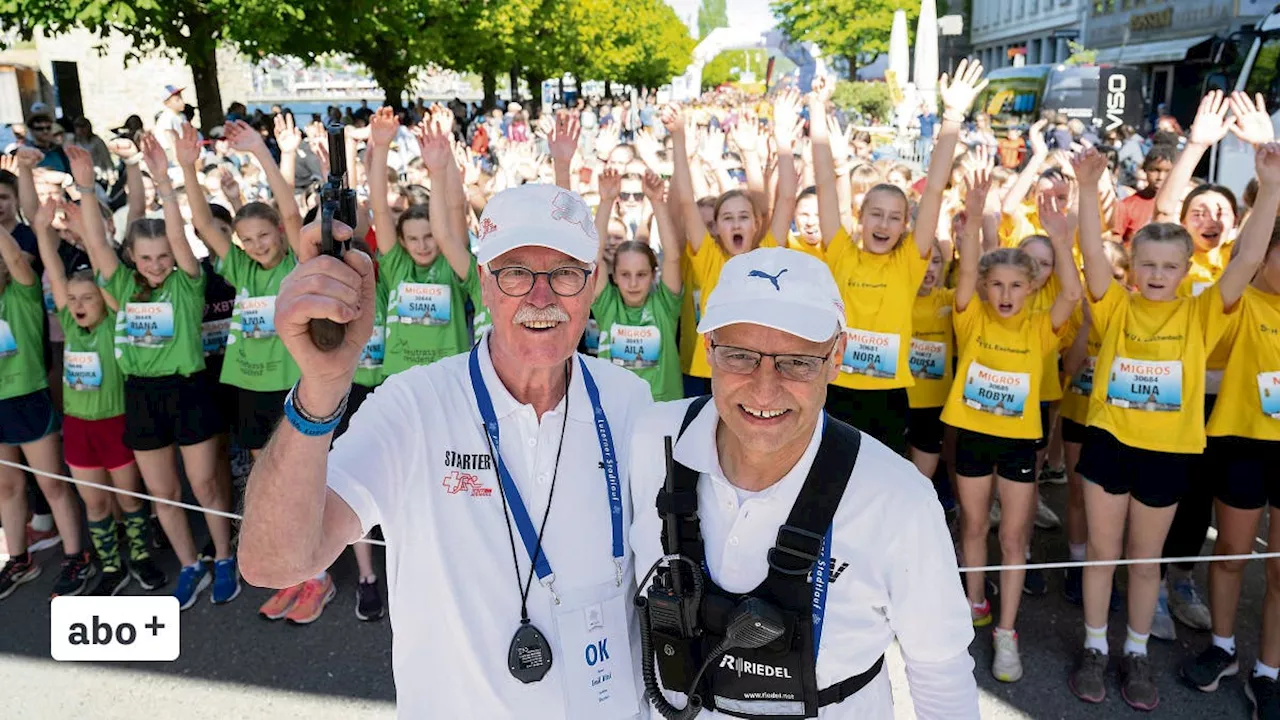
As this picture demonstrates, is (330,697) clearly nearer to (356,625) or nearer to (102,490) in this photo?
(356,625)

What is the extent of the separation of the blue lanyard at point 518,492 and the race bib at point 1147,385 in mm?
2591

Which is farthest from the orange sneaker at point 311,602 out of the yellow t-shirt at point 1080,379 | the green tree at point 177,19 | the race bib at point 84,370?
the green tree at point 177,19

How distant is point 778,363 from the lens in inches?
71.1

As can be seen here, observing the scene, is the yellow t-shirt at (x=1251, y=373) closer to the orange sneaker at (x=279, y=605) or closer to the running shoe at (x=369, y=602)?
the running shoe at (x=369, y=602)

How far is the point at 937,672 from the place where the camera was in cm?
181

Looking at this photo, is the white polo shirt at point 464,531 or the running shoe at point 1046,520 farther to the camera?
the running shoe at point 1046,520

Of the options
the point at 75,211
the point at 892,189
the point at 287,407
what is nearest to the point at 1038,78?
the point at 892,189

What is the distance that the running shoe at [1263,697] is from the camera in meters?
3.56

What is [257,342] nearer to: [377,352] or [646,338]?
[377,352]

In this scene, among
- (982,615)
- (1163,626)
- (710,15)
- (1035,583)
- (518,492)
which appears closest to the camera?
(518,492)

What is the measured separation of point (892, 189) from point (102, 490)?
4.16 m

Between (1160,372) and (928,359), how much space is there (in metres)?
1.18

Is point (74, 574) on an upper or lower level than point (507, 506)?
lower

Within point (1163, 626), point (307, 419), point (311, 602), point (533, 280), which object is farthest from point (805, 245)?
point (307, 419)
